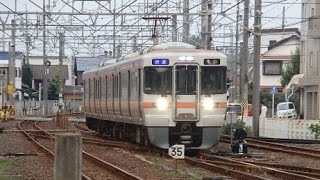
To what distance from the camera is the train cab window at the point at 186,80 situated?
2100cm

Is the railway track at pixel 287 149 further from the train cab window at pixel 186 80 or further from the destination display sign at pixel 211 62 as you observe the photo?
the train cab window at pixel 186 80

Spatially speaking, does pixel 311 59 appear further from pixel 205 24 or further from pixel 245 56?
pixel 205 24

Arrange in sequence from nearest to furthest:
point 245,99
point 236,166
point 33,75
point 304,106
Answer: point 236,166 < point 245,99 < point 304,106 < point 33,75

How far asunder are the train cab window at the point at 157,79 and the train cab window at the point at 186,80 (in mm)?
238

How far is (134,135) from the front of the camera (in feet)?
80.8

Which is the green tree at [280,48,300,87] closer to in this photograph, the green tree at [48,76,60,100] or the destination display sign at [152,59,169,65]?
the green tree at [48,76,60,100]

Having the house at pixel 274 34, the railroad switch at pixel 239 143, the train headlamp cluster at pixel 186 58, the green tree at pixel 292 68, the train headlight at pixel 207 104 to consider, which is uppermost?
the house at pixel 274 34

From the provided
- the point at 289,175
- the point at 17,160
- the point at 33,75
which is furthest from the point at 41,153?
the point at 33,75

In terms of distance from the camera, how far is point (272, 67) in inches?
3157

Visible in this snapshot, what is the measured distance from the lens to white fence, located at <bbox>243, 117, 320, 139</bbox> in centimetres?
3147

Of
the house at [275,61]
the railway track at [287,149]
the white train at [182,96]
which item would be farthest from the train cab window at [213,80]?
the house at [275,61]

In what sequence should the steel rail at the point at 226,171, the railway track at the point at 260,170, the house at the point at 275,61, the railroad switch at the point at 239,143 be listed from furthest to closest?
the house at the point at 275,61
the railroad switch at the point at 239,143
the railway track at the point at 260,170
the steel rail at the point at 226,171

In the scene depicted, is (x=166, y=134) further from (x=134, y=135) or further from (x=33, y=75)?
(x=33, y=75)

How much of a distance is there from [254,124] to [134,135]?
25.1 ft
